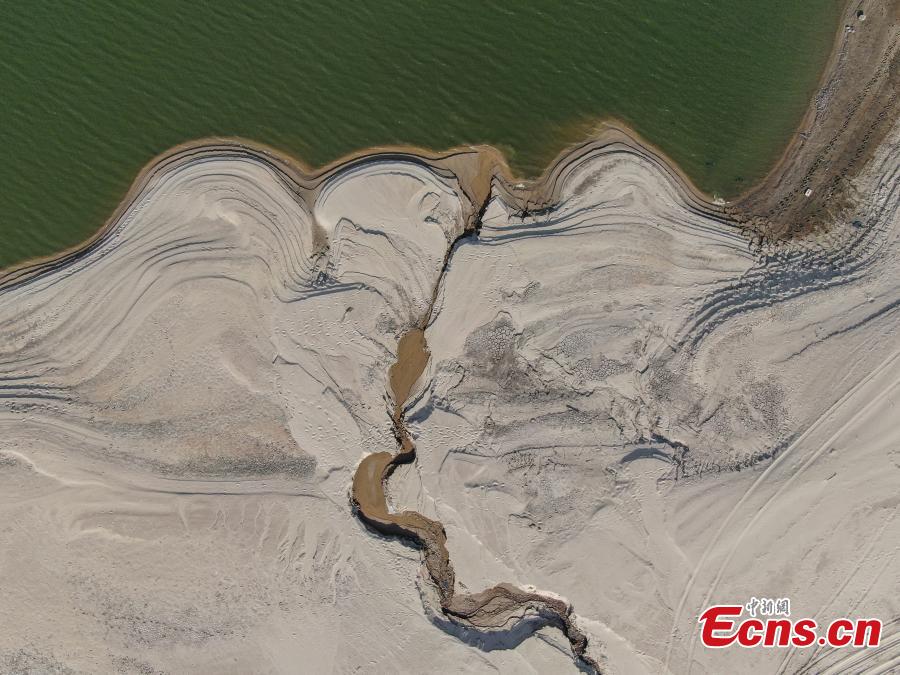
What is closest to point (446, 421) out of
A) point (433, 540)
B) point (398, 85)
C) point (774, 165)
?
point (433, 540)

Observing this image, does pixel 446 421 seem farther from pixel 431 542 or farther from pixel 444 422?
pixel 431 542

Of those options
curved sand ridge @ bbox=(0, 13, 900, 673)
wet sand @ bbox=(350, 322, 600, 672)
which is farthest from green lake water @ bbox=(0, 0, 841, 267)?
wet sand @ bbox=(350, 322, 600, 672)

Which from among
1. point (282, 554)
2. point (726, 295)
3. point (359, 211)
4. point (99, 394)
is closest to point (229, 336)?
point (99, 394)

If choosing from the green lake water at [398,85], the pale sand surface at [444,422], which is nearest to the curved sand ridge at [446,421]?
the pale sand surface at [444,422]

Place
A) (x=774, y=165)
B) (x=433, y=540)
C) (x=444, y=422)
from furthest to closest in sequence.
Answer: (x=774, y=165)
(x=433, y=540)
(x=444, y=422)

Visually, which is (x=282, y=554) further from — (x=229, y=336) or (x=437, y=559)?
(x=229, y=336)

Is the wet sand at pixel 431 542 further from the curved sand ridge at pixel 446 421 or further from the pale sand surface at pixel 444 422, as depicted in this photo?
the pale sand surface at pixel 444 422
